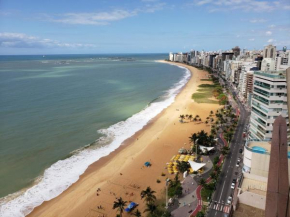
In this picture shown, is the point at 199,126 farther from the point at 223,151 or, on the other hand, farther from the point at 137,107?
the point at 137,107

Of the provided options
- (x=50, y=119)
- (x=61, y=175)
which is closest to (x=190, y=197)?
(x=61, y=175)

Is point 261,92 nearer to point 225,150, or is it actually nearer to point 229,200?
point 225,150

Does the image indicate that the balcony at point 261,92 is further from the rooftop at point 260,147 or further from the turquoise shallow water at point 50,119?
the turquoise shallow water at point 50,119

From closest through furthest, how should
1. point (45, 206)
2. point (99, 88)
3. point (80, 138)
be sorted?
point (45, 206), point (80, 138), point (99, 88)

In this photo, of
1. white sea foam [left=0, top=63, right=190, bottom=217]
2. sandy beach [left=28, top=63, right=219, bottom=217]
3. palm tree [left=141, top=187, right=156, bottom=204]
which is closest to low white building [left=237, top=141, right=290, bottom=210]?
palm tree [left=141, top=187, right=156, bottom=204]

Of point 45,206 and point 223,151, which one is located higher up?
point 223,151

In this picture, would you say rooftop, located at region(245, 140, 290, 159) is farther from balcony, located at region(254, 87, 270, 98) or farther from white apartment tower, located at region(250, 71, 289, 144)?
balcony, located at region(254, 87, 270, 98)

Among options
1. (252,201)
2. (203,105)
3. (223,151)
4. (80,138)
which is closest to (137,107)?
(203,105)
